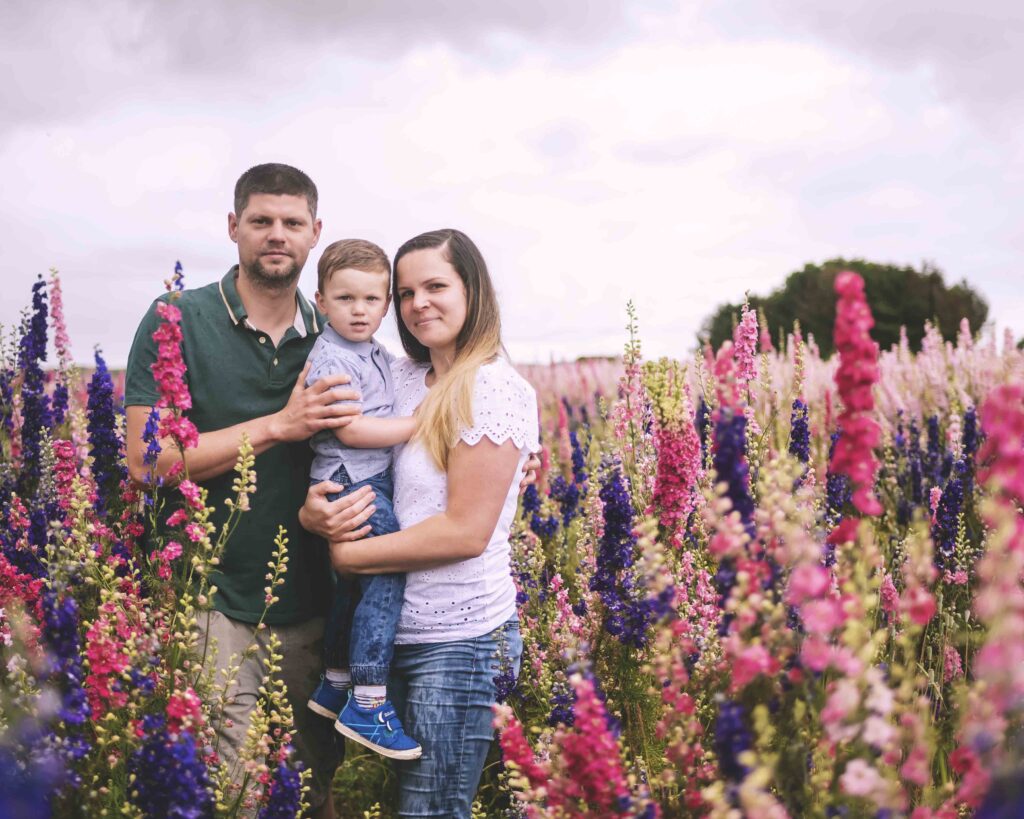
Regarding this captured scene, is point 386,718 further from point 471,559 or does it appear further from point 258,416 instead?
point 258,416

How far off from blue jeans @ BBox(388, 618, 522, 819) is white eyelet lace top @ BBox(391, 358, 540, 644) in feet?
0.21

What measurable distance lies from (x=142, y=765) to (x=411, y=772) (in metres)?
1.14

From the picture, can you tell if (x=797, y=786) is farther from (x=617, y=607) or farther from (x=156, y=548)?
(x=156, y=548)

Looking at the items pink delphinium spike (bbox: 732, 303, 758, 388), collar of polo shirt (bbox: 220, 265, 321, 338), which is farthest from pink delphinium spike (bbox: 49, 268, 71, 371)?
pink delphinium spike (bbox: 732, 303, 758, 388)

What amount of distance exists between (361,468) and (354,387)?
0.33m

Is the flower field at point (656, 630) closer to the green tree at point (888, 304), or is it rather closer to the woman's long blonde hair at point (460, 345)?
the woman's long blonde hair at point (460, 345)

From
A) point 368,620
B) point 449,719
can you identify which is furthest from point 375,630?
point 449,719

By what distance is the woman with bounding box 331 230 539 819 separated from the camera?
2.86m

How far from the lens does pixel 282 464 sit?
11.6ft

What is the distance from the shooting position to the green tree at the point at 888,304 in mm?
25797

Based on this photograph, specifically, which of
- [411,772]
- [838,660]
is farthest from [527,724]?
[838,660]

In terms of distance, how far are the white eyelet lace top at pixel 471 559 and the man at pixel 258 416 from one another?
0.59 meters

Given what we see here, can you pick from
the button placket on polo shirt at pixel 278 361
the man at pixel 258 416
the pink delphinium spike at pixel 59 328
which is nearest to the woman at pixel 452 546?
the man at pixel 258 416

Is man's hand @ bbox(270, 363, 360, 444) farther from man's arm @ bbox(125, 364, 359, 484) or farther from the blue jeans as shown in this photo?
the blue jeans
